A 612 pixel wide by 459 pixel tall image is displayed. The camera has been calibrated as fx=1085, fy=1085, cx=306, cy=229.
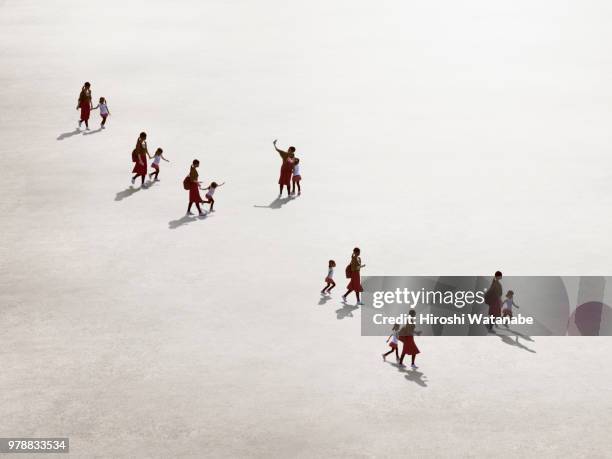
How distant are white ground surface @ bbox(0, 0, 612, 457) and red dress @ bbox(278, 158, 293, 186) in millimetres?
828

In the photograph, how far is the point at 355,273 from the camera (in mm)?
22812

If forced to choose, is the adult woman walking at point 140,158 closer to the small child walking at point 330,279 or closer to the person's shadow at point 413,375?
the small child walking at point 330,279

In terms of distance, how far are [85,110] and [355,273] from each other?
41.6 ft

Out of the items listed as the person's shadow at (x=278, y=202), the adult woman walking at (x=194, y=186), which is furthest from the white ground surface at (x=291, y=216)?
the adult woman walking at (x=194, y=186)

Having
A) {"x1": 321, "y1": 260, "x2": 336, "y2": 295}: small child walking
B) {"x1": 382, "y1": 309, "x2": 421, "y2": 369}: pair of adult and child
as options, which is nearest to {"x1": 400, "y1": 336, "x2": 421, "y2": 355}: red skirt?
{"x1": 382, "y1": 309, "x2": 421, "y2": 369}: pair of adult and child

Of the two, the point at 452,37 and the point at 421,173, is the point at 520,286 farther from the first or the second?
the point at 452,37

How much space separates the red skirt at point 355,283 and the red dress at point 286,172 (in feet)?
18.5

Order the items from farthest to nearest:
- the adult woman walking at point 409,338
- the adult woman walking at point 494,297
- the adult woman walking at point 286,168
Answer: the adult woman walking at point 286,168, the adult woman walking at point 494,297, the adult woman walking at point 409,338

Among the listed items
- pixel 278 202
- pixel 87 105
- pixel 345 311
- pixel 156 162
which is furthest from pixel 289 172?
pixel 87 105

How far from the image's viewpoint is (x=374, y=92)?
36156 mm

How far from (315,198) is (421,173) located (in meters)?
3.47

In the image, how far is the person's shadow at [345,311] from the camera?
2272cm

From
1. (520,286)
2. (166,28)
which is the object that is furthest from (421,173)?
(166,28)

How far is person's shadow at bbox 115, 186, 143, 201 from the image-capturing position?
28.1m
